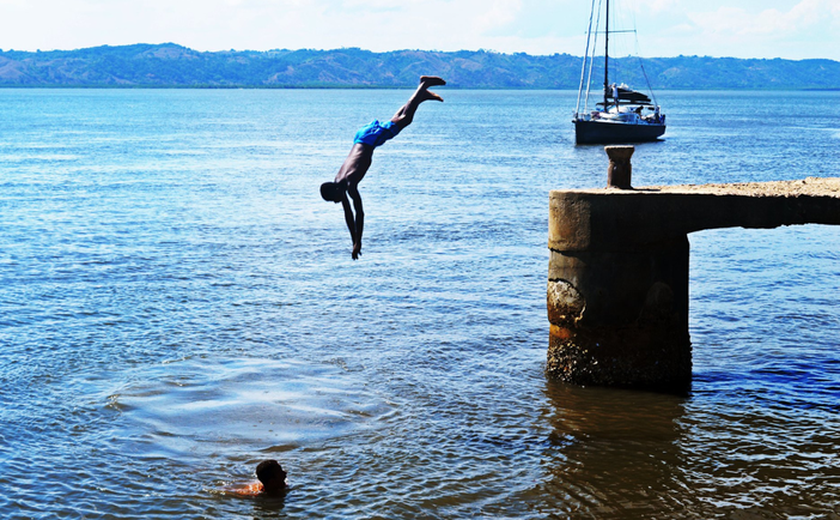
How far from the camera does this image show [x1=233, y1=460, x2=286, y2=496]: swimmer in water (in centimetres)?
1357

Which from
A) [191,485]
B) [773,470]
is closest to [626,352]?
[773,470]

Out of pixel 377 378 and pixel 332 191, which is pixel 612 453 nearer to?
pixel 377 378

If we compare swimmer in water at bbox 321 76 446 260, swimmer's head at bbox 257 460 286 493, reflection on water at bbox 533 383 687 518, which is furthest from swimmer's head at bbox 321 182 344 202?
reflection on water at bbox 533 383 687 518

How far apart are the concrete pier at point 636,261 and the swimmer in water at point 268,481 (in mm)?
5859

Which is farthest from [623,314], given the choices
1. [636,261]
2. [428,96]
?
[428,96]

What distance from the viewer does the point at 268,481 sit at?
13.6m

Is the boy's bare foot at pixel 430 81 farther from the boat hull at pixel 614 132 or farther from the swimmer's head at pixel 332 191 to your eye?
the boat hull at pixel 614 132

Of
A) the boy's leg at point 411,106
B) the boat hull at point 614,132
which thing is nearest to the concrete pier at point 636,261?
the boy's leg at point 411,106

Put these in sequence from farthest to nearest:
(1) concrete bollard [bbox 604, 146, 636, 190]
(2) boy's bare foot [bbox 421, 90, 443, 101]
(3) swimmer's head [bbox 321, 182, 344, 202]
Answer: (1) concrete bollard [bbox 604, 146, 636, 190] → (2) boy's bare foot [bbox 421, 90, 443, 101] → (3) swimmer's head [bbox 321, 182, 344, 202]

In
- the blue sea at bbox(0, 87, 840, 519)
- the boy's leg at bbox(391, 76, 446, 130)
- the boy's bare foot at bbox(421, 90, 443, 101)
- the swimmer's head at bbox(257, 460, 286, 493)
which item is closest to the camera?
the boy's bare foot at bbox(421, 90, 443, 101)

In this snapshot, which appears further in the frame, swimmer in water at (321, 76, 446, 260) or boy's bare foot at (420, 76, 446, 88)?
boy's bare foot at (420, 76, 446, 88)

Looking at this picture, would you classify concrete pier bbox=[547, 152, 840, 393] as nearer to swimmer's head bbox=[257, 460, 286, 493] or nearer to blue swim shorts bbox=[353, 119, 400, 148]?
swimmer's head bbox=[257, 460, 286, 493]

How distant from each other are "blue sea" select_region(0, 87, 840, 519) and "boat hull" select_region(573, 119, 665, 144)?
5065 centimetres

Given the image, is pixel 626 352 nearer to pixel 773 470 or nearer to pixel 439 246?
pixel 773 470
